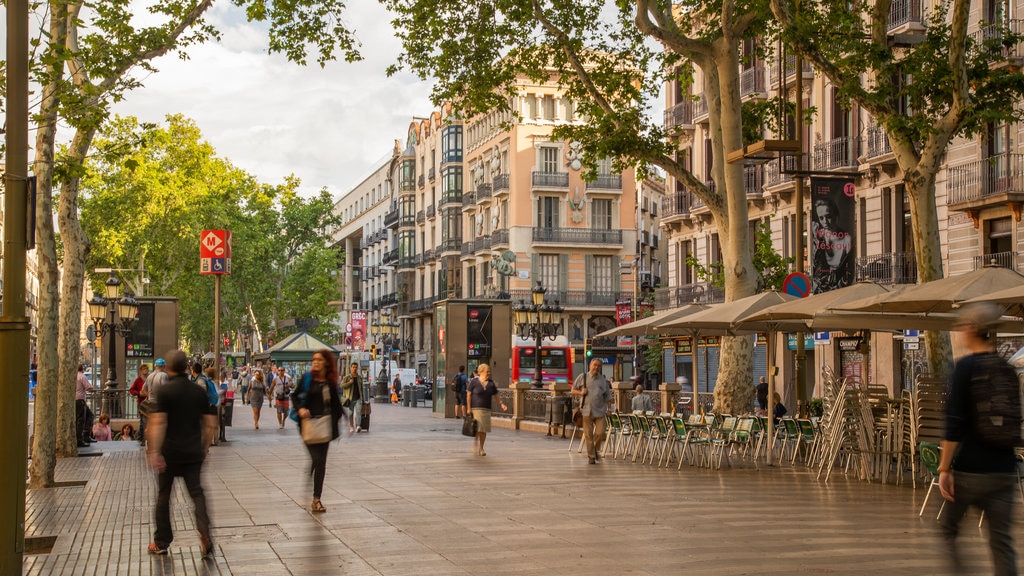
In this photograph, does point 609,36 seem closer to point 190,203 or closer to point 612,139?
point 612,139

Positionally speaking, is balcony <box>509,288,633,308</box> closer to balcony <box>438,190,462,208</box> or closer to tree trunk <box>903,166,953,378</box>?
balcony <box>438,190,462,208</box>

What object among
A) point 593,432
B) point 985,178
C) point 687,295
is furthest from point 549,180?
point 593,432

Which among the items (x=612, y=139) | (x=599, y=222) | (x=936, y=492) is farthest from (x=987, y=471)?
(x=599, y=222)

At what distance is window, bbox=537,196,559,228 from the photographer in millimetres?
71312

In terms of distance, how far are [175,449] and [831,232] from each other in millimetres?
15138

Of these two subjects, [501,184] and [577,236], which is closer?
[577,236]

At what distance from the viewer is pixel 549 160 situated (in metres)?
71.6

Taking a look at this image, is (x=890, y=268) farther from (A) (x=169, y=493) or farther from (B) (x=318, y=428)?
(A) (x=169, y=493)

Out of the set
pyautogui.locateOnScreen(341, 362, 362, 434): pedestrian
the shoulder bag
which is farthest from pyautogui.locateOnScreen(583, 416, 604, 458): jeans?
→ pyautogui.locateOnScreen(341, 362, 362, 434): pedestrian

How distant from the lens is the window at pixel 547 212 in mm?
71312

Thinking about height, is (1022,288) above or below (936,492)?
above

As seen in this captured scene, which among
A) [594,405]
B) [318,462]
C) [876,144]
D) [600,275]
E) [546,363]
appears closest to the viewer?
[318,462]

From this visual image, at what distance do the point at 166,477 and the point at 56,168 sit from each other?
7146mm

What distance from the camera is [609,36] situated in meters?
26.2
